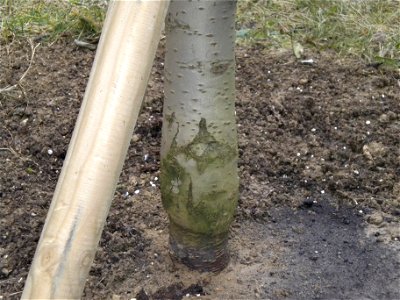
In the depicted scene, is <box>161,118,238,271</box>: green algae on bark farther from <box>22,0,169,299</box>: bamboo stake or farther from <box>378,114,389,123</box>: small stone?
<box>378,114,389,123</box>: small stone

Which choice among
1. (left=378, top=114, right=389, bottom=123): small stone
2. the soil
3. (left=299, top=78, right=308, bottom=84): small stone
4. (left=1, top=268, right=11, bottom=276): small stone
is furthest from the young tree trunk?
(left=299, top=78, right=308, bottom=84): small stone

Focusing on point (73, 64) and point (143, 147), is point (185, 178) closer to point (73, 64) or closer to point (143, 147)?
point (143, 147)

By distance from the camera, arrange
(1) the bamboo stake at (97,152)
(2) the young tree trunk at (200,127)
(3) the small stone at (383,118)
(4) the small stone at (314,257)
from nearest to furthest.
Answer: (1) the bamboo stake at (97,152)
(2) the young tree trunk at (200,127)
(4) the small stone at (314,257)
(3) the small stone at (383,118)


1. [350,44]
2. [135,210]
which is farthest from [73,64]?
[350,44]

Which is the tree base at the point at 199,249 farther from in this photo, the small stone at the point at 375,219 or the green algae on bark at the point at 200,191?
the small stone at the point at 375,219

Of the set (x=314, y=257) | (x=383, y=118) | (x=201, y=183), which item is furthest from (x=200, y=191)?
(x=383, y=118)

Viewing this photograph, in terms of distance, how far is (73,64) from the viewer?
3.15 meters

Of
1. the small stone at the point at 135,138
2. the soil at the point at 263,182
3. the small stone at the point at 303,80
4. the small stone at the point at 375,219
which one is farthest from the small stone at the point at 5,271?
the small stone at the point at 303,80

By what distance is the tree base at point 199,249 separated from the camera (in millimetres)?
2047

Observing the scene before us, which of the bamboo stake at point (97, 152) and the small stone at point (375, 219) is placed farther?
the small stone at point (375, 219)

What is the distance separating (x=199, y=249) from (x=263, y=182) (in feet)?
1.76

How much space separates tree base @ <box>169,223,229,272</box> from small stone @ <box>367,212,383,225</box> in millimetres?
568

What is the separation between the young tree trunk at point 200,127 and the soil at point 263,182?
196mm

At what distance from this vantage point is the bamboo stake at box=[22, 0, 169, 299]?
47.8 inches
